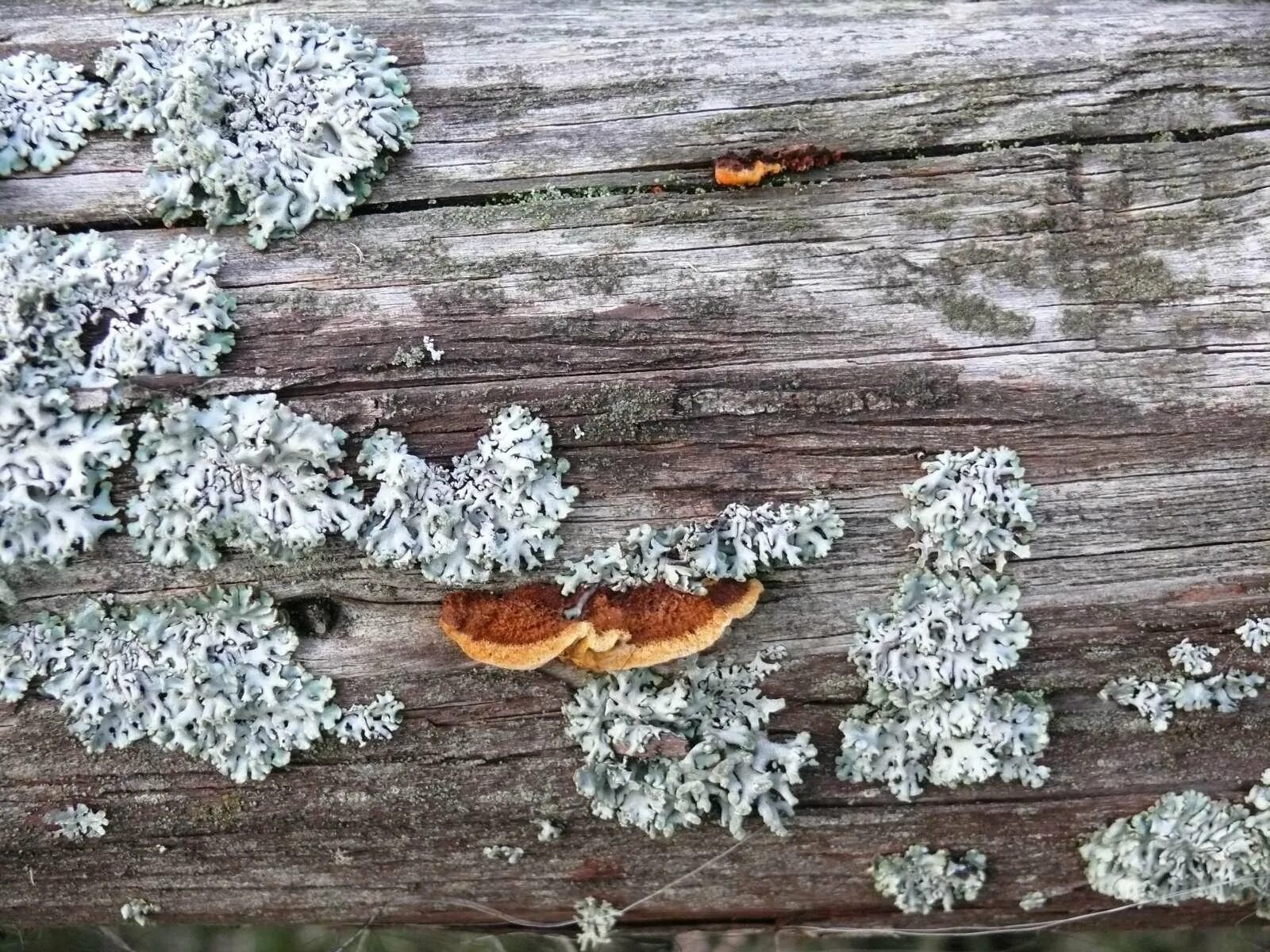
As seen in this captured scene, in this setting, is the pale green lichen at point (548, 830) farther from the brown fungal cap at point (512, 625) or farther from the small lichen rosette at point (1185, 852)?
the small lichen rosette at point (1185, 852)

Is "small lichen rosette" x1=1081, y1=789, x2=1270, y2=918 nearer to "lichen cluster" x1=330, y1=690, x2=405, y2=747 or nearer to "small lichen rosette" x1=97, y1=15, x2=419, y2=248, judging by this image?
"lichen cluster" x1=330, y1=690, x2=405, y2=747

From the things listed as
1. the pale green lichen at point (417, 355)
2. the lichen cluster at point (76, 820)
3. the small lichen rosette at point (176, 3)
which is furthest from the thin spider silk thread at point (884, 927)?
the small lichen rosette at point (176, 3)

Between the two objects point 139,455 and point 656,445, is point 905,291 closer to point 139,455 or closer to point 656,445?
point 656,445

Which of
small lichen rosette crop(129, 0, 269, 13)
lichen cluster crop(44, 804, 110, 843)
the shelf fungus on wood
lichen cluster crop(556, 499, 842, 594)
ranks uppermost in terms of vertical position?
small lichen rosette crop(129, 0, 269, 13)

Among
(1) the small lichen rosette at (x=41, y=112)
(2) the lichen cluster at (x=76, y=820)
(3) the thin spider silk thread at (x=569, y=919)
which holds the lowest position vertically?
(3) the thin spider silk thread at (x=569, y=919)

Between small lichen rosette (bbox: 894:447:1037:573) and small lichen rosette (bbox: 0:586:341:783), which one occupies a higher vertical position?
small lichen rosette (bbox: 894:447:1037:573)

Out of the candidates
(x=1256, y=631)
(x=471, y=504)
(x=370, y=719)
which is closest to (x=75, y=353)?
(x=471, y=504)

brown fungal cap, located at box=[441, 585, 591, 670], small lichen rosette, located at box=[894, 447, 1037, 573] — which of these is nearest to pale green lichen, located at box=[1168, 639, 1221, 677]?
small lichen rosette, located at box=[894, 447, 1037, 573]
